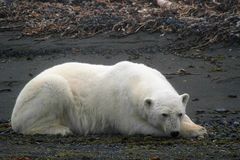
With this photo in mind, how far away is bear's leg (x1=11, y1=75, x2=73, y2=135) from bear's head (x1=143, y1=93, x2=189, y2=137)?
137 centimetres

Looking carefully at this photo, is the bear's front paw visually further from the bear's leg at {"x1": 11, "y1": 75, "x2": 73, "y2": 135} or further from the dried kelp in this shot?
the dried kelp

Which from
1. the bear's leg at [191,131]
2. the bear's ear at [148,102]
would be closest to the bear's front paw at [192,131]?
the bear's leg at [191,131]

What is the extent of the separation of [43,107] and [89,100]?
2.15 feet

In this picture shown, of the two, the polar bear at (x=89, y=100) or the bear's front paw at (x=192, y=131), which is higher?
the polar bear at (x=89, y=100)

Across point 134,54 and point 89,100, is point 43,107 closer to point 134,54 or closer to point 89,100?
point 89,100

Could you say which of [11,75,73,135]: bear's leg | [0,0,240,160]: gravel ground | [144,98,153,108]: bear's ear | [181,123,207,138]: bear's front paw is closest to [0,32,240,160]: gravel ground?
[0,0,240,160]: gravel ground

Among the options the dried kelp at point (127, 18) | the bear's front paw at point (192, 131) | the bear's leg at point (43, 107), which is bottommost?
the bear's front paw at point (192, 131)

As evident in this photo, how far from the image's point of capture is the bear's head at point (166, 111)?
30.4 ft

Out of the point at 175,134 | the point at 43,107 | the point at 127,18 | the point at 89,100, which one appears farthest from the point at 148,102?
the point at 127,18

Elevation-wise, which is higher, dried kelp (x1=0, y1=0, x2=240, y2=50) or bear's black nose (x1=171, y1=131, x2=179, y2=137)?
dried kelp (x1=0, y1=0, x2=240, y2=50)

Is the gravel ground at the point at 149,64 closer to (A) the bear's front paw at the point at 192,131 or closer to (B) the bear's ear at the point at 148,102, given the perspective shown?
(A) the bear's front paw at the point at 192,131

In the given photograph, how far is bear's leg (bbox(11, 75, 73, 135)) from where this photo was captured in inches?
404

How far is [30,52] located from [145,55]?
3.09m

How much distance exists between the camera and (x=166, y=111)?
9.29 meters
